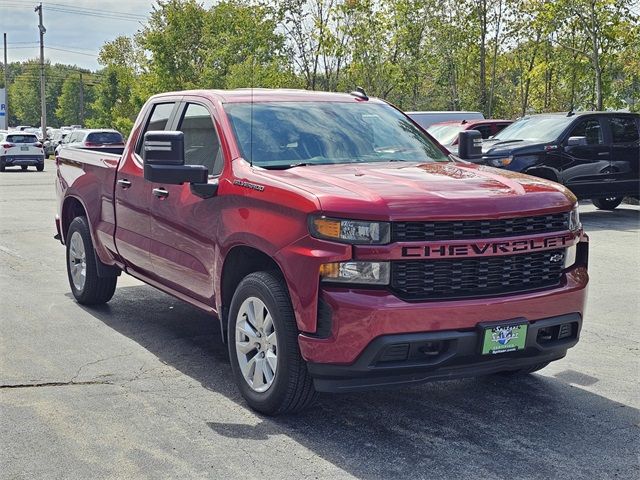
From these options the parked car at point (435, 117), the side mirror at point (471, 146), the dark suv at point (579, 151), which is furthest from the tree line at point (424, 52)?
the side mirror at point (471, 146)

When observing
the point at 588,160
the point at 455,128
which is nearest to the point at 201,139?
the point at 588,160

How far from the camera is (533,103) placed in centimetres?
4019

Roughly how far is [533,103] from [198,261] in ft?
120

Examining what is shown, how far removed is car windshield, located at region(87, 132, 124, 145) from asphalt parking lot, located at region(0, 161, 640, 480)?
90.3ft

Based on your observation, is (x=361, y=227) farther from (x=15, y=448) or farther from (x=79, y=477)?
(x=15, y=448)

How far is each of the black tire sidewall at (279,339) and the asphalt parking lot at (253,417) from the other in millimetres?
118

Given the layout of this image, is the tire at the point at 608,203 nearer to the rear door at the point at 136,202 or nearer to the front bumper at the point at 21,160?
the rear door at the point at 136,202

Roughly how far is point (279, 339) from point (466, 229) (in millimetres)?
1143

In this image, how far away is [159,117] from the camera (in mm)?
6746

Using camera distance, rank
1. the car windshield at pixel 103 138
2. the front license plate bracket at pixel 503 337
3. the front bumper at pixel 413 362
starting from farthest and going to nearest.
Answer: the car windshield at pixel 103 138 → the front license plate bracket at pixel 503 337 → the front bumper at pixel 413 362

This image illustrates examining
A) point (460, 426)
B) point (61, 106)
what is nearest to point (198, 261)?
point (460, 426)

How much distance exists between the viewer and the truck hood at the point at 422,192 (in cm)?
439

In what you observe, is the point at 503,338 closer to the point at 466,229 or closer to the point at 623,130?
the point at 466,229

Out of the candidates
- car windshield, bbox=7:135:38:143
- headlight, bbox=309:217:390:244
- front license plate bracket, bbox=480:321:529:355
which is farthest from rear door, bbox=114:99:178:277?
car windshield, bbox=7:135:38:143
